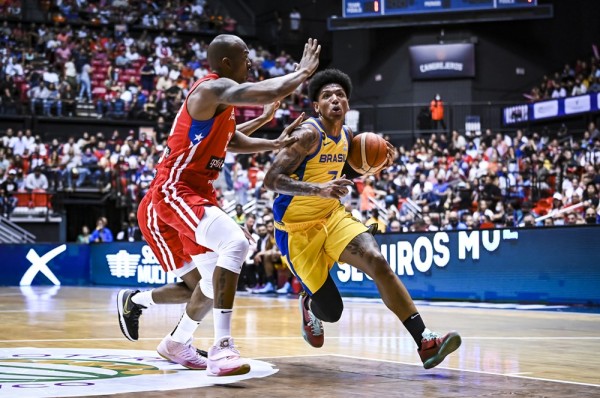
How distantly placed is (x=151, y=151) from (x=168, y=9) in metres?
10.3

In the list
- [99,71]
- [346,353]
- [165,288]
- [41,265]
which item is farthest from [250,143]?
[99,71]

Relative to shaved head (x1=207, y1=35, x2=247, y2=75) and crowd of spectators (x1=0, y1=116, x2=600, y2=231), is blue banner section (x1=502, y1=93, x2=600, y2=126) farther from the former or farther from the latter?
shaved head (x1=207, y1=35, x2=247, y2=75)

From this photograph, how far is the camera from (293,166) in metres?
6.22

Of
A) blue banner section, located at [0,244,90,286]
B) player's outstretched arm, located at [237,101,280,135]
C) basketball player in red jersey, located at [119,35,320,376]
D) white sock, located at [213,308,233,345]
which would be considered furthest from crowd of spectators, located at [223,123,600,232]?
white sock, located at [213,308,233,345]

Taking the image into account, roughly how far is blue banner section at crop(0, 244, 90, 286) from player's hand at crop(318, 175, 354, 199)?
56.0 feet

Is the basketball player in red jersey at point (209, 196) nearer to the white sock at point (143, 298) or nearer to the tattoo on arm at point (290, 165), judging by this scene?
the tattoo on arm at point (290, 165)

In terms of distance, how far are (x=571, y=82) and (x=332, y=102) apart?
2338cm

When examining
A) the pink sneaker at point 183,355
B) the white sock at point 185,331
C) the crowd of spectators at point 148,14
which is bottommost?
the pink sneaker at point 183,355

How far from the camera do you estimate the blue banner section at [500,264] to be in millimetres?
12875

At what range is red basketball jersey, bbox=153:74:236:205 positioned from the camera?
5.68 metres

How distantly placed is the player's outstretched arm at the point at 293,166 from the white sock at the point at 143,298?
1142 millimetres

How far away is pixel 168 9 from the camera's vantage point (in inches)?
1337

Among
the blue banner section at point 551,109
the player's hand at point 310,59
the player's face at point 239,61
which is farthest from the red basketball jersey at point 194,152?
the blue banner section at point 551,109

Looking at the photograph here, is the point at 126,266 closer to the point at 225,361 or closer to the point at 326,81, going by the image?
the point at 326,81
